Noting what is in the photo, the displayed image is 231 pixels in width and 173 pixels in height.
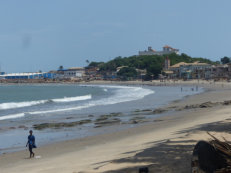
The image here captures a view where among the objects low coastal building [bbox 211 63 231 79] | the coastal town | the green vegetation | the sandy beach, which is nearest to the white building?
the coastal town

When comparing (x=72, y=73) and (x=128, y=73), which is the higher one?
(x=72, y=73)

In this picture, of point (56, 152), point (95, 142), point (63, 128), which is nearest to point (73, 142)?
point (95, 142)

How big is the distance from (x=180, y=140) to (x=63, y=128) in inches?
383

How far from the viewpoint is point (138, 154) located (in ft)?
33.4

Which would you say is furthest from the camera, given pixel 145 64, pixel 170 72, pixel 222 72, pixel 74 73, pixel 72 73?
pixel 72 73

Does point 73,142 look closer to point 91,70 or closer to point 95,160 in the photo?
point 95,160

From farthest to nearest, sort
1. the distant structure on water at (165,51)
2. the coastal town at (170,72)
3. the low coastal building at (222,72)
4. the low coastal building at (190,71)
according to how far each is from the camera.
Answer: the distant structure on water at (165,51)
the low coastal building at (190,71)
the coastal town at (170,72)
the low coastal building at (222,72)

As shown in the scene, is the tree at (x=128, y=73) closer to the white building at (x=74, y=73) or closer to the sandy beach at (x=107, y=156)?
the white building at (x=74, y=73)

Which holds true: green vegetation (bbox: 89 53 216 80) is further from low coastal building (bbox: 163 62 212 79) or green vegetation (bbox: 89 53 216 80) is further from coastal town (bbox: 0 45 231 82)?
low coastal building (bbox: 163 62 212 79)

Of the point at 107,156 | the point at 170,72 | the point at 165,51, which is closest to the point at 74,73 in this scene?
the point at 165,51

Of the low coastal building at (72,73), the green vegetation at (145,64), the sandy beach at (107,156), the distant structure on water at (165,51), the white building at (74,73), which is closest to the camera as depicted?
the sandy beach at (107,156)

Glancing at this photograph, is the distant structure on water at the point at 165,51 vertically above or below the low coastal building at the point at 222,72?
above

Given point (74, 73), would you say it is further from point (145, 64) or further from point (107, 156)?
point (107, 156)

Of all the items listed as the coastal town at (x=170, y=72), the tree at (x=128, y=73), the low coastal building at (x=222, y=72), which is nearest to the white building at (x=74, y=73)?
the coastal town at (x=170, y=72)
